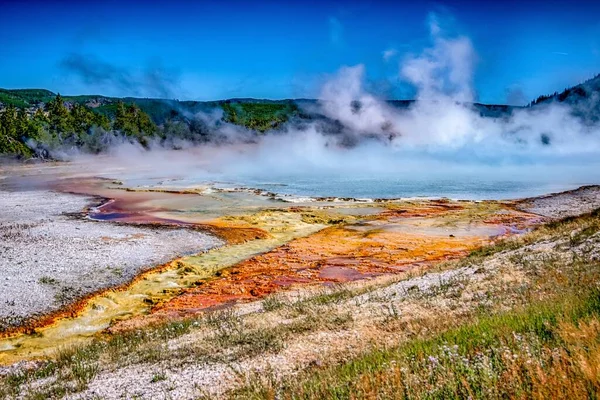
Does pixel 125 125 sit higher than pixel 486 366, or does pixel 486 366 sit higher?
pixel 125 125

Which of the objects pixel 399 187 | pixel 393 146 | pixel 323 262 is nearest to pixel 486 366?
pixel 323 262

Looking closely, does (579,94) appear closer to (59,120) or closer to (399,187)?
(399,187)

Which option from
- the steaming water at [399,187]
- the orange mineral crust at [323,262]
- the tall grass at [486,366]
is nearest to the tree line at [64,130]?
the steaming water at [399,187]

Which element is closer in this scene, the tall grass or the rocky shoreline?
the tall grass

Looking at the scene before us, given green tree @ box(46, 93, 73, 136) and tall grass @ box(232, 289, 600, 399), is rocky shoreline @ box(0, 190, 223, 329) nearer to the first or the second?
tall grass @ box(232, 289, 600, 399)

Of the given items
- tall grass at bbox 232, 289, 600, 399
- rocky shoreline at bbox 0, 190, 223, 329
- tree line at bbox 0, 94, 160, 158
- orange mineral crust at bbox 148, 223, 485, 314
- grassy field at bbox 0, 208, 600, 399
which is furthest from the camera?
tree line at bbox 0, 94, 160, 158

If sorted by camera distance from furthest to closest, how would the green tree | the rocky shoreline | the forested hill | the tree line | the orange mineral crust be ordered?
1. the green tree
2. the forested hill
3. the tree line
4. the orange mineral crust
5. the rocky shoreline

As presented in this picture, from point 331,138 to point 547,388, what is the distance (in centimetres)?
12461

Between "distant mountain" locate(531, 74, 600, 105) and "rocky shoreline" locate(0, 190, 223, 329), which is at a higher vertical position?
"distant mountain" locate(531, 74, 600, 105)

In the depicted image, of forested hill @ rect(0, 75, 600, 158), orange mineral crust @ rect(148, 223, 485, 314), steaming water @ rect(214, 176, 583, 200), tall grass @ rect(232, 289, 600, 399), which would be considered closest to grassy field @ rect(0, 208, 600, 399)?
tall grass @ rect(232, 289, 600, 399)

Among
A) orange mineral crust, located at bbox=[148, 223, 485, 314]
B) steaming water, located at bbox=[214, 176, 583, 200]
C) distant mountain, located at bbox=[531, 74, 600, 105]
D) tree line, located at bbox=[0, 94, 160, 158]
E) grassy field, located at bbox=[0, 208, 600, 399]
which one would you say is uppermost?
distant mountain, located at bbox=[531, 74, 600, 105]

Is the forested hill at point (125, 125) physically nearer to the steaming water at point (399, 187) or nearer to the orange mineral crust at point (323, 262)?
the steaming water at point (399, 187)

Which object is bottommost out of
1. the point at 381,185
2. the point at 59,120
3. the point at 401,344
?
the point at 401,344

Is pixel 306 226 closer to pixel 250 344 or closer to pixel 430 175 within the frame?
pixel 250 344
